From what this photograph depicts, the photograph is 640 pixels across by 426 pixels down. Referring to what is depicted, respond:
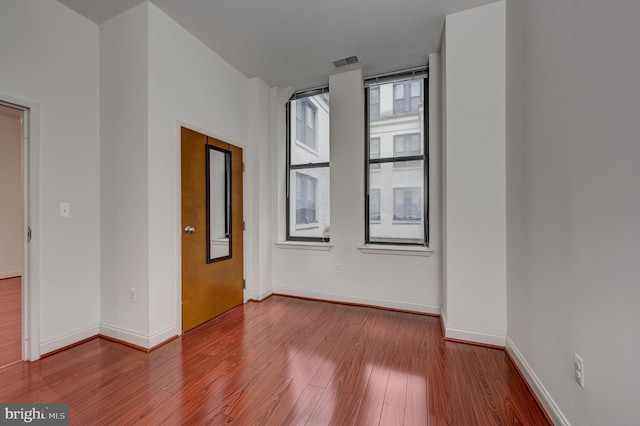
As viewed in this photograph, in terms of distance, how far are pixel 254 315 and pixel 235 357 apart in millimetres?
913

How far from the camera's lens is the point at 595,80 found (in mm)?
1195

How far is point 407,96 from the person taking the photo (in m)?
3.41

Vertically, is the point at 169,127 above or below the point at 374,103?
below

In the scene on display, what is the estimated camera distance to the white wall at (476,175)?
2.38 m

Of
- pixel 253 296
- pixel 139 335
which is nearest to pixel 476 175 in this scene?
pixel 253 296

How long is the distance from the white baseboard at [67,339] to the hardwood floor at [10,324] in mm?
170

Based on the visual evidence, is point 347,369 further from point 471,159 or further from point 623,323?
point 471,159

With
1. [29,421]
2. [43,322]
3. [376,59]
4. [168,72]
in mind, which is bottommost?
[29,421]

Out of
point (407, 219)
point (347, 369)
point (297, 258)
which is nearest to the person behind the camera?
point (347, 369)

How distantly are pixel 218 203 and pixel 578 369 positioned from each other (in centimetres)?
317

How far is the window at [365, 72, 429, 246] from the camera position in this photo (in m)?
3.31

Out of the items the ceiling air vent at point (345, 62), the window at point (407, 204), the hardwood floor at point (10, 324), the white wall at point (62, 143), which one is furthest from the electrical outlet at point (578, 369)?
the hardwood floor at point (10, 324)

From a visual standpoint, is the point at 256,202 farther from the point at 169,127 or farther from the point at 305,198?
the point at 169,127

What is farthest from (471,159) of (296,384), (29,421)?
(29,421)
